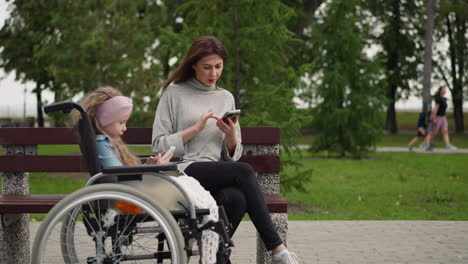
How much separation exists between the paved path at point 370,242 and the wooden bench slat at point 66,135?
3.47ft

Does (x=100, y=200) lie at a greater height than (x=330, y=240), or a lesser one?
greater

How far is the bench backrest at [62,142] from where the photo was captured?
199 inches

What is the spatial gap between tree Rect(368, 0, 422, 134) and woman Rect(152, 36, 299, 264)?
3284cm

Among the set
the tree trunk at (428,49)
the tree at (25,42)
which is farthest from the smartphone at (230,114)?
the tree trunk at (428,49)

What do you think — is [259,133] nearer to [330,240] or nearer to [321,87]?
[330,240]

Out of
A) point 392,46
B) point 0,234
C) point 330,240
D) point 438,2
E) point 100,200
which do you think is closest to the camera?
point 100,200

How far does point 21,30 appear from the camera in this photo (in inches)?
884

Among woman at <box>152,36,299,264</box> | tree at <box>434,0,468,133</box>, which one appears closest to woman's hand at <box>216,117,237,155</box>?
woman at <box>152,36,299,264</box>

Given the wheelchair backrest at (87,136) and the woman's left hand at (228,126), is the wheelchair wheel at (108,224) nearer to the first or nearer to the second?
the wheelchair backrest at (87,136)

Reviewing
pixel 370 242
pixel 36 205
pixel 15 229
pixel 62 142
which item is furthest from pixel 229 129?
pixel 370 242

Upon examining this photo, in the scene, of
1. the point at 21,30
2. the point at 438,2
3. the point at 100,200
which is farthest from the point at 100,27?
the point at 438,2

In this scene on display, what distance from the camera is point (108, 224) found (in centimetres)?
366

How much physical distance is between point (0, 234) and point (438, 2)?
23.5 meters

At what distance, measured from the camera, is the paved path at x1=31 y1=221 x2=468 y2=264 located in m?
5.67
